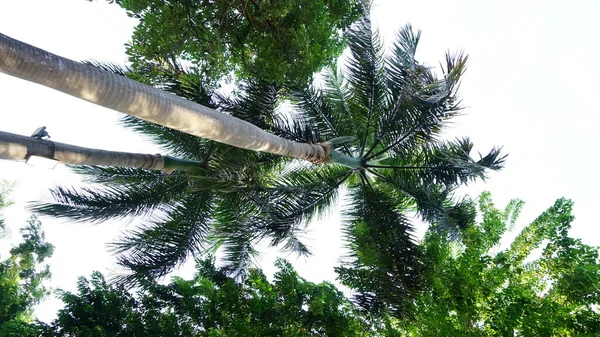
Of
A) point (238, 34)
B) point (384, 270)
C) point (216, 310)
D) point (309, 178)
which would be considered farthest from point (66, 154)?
point (309, 178)

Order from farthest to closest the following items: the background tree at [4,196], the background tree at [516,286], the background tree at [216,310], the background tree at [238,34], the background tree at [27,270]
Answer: the background tree at [4,196] → the background tree at [27,270] → the background tree at [216,310] → the background tree at [238,34] → the background tree at [516,286]

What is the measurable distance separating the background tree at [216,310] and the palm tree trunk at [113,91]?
270cm

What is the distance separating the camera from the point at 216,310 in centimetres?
713

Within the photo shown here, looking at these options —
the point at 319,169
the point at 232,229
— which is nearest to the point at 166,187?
the point at 232,229

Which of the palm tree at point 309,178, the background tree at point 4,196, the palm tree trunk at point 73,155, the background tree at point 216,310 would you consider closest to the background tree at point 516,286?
the background tree at point 216,310

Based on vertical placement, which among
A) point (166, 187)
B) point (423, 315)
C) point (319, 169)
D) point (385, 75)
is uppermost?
point (385, 75)

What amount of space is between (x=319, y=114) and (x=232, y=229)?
3089 mm

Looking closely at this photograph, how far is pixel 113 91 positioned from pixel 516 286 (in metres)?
4.82

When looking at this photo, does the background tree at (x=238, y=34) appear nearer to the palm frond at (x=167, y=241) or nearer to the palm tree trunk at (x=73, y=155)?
the palm tree trunk at (x=73, y=155)

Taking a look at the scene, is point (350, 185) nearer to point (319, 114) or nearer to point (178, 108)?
point (319, 114)

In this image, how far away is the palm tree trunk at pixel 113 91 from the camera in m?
3.70

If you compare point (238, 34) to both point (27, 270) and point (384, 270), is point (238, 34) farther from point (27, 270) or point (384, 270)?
point (27, 270)

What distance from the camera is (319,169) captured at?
11.0m

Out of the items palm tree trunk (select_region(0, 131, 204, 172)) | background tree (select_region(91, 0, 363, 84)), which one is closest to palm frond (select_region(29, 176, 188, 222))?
palm tree trunk (select_region(0, 131, 204, 172))
